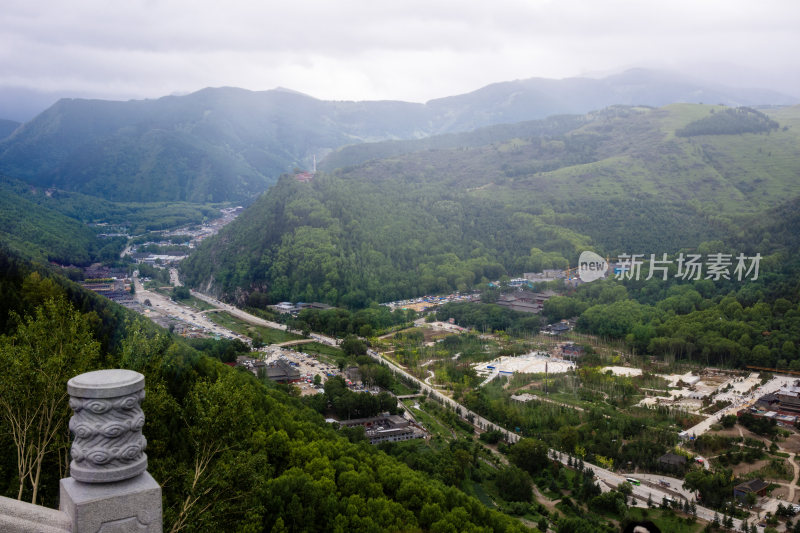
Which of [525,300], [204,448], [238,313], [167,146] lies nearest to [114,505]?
[204,448]

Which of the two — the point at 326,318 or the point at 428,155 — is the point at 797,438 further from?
the point at 428,155

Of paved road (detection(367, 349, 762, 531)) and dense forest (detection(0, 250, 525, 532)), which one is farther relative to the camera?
paved road (detection(367, 349, 762, 531))

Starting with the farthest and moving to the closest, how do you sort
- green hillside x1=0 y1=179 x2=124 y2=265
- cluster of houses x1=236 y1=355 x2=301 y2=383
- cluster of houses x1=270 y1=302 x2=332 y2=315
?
cluster of houses x1=270 y1=302 x2=332 y2=315 < green hillside x1=0 y1=179 x2=124 y2=265 < cluster of houses x1=236 y1=355 x2=301 y2=383

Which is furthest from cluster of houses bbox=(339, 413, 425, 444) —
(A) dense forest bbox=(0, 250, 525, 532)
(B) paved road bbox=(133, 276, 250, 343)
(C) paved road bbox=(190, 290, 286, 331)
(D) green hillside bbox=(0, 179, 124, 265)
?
(D) green hillside bbox=(0, 179, 124, 265)
